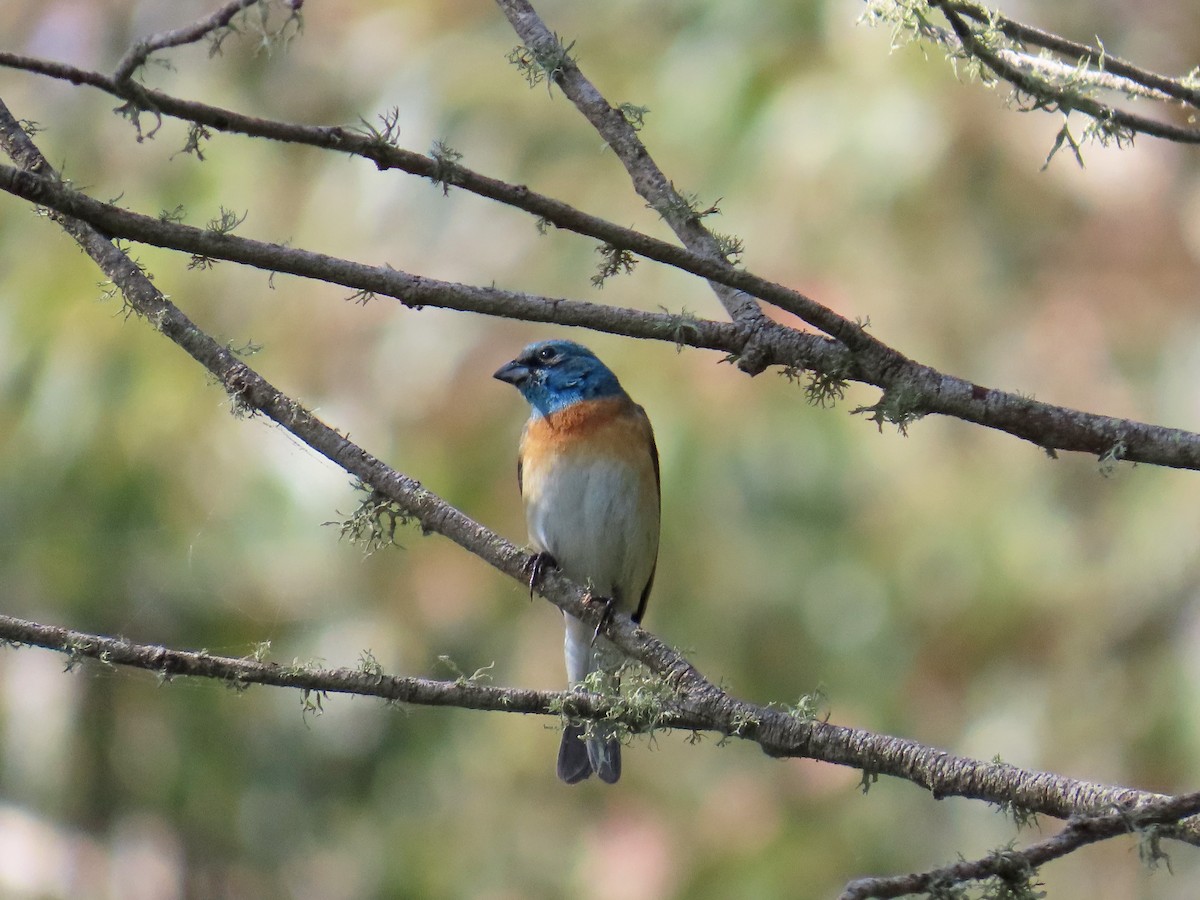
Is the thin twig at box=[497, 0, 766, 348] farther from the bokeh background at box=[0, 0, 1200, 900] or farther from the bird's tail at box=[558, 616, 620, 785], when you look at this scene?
the bokeh background at box=[0, 0, 1200, 900]

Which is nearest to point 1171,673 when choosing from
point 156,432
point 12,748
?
point 156,432

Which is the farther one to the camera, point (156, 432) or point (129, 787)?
point (129, 787)

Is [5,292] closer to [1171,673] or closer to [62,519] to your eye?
[62,519]

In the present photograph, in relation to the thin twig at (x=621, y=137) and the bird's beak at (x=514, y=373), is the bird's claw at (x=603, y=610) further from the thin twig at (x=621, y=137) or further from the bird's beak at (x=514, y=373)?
the bird's beak at (x=514, y=373)

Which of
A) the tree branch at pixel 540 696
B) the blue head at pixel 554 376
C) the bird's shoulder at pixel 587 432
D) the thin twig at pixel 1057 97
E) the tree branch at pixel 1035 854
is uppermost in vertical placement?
the blue head at pixel 554 376

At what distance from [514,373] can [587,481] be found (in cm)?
50

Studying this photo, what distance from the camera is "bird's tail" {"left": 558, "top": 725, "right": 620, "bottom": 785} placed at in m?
4.80

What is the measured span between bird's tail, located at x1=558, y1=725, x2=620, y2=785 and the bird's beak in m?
1.17

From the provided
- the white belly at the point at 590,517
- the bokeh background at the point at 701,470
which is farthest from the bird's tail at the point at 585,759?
the bokeh background at the point at 701,470

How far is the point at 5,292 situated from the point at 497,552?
5.58 meters

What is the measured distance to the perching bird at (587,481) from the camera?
4.66m

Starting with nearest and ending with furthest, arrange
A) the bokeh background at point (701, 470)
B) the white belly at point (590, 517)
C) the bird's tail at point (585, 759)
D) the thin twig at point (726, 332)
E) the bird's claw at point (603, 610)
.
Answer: the thin twig at point (726, 332) < the bird's claw at point (603, 610) < the white belly at point (590, 517) < the bird's tail at point (585, 759) < the bokeh background at point (701, 470)

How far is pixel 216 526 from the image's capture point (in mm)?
6598

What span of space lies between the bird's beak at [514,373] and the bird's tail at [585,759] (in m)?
1.17
